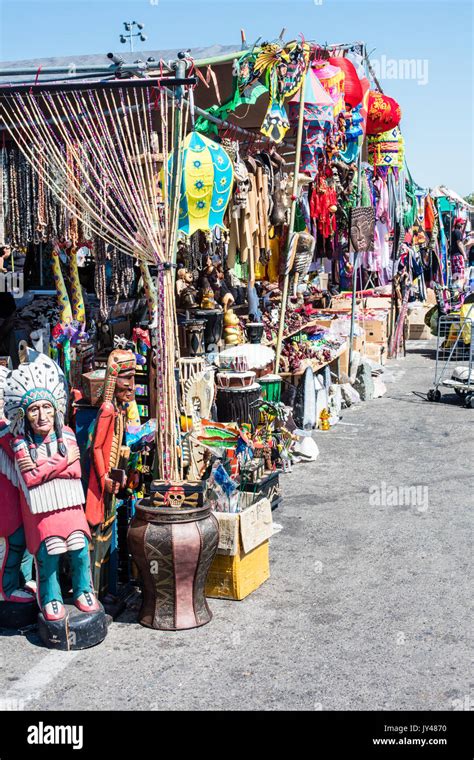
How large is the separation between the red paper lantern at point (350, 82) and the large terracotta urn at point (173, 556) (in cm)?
752

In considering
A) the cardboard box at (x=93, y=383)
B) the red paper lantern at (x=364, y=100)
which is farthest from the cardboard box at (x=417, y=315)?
the cardboard box at (x=93, y=383)

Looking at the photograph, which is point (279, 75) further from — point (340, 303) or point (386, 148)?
point (340, 303)

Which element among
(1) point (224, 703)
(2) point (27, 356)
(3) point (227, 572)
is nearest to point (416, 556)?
(3) point (227, 572)

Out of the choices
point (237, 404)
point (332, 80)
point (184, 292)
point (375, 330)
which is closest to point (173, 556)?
point (237, 404)

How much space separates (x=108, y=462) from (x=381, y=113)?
9830 millimetres

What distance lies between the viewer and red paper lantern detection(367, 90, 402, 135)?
1338 cm

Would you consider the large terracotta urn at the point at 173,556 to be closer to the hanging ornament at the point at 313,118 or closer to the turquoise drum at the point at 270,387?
the turquoise drum at the point at 270,387

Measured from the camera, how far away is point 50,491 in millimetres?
4906

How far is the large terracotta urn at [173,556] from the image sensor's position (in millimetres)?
5066

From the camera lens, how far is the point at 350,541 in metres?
6.84

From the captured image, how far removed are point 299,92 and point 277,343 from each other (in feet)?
8.84

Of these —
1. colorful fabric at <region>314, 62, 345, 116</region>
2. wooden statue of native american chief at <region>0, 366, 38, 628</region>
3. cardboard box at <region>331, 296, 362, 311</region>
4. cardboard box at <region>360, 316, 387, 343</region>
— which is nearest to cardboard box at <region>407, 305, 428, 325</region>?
cardboard box at <region>360, 316, 387, 343</region>
